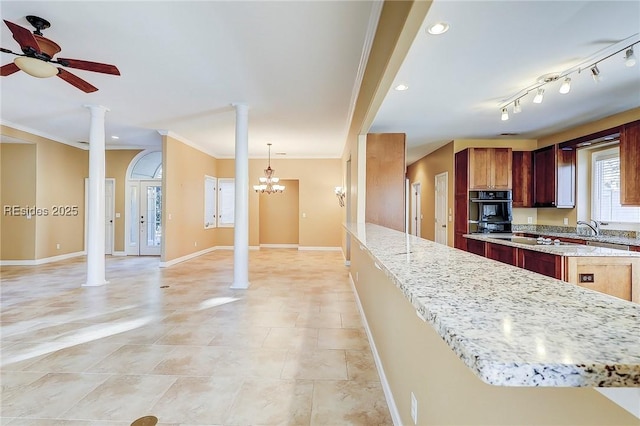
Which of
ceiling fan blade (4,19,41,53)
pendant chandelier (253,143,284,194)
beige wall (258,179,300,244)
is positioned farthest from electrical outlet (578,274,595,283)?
beige wall (258,179,300,244)

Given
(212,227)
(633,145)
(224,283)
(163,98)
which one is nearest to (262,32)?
(163,98)

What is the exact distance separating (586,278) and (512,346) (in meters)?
2.99

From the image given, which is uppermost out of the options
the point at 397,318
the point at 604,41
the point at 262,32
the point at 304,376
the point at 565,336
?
the point at 262,32

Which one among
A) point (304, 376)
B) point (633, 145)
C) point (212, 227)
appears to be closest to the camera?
point (304, 376)

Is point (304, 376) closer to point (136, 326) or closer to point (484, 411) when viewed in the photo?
point (484, 411)

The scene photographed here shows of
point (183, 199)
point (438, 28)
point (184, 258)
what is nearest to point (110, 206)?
point (183, 199)

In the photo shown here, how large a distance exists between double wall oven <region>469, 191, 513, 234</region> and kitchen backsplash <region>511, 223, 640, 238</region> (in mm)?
342

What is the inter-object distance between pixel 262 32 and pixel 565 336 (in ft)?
10.8

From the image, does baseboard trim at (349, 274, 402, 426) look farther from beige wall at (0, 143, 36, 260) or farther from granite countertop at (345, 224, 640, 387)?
beige wall at (0, 143, 36, 260)

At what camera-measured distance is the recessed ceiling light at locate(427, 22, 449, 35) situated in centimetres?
229

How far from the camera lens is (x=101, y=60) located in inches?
141

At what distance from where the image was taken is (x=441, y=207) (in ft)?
24.8

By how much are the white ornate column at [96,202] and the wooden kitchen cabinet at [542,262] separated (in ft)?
20.8

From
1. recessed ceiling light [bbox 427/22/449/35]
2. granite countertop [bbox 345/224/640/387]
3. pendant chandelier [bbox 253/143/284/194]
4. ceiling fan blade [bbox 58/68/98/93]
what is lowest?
granite countertop [bbox 345/224/640/387]
